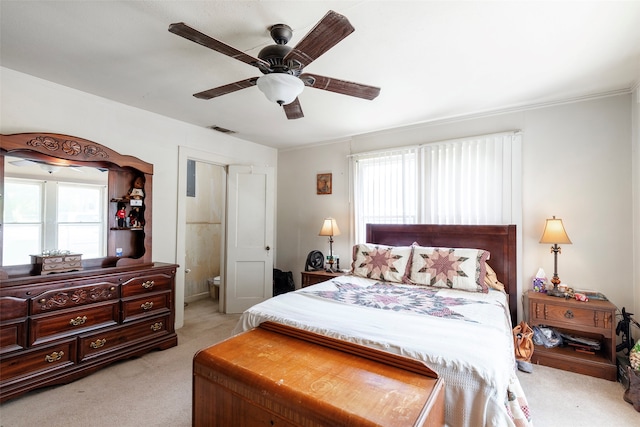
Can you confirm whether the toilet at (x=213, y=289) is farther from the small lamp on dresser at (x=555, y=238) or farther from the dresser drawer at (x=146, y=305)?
the small lamp on dresser at (x=555, y=238)

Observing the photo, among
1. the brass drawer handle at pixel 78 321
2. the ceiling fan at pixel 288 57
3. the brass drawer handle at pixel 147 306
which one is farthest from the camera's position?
the brass drawer handle at pixel 147 306

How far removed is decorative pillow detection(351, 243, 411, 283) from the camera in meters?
2.95

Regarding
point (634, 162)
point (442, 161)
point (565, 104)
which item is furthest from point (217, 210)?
point (634, 162)

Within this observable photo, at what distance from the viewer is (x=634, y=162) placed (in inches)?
100

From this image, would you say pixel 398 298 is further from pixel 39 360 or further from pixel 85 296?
pixel 39 360

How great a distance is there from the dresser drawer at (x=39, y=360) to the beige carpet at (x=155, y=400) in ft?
0.61

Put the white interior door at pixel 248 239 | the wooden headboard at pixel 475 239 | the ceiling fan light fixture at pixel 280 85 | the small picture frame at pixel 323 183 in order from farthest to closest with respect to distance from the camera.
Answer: the small picture frame at pixel 323 183, the white interior door at pixel 248 239, the wooden headboard at pixel 475 239, the ceiling fan light fixture at pixel 280 85

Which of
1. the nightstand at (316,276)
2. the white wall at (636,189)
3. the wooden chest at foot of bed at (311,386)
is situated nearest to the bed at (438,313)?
the wooden chest at foot of bed at (311,386)

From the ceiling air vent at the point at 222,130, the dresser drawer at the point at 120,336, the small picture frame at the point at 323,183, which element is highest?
the ceiling air vent at the point at 222,130

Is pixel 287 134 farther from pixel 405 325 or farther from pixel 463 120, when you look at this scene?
pixel 405 325

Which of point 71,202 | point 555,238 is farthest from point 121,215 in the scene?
point 555,238

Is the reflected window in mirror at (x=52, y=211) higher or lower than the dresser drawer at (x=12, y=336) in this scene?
higher

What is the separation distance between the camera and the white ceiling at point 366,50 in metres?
1.65

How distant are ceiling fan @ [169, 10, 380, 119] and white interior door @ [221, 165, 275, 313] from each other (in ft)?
7.19
